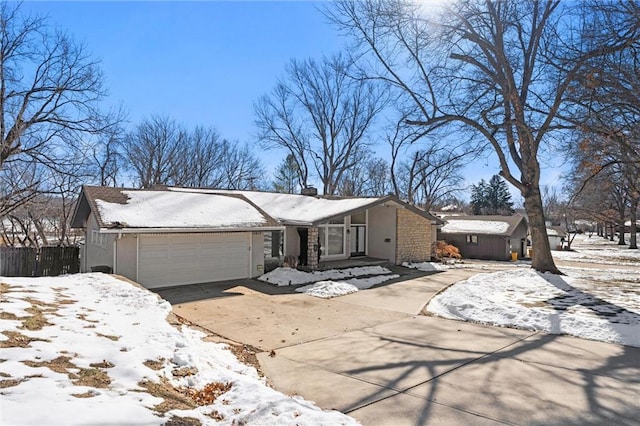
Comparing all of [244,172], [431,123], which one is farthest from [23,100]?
[244,172]

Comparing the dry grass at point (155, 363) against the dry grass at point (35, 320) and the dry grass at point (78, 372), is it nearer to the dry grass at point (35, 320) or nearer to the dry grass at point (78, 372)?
the dry grass at point (78, 372)

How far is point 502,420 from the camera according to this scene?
4.32m

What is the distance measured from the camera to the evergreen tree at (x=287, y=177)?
40156mm

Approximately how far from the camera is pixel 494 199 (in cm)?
6694

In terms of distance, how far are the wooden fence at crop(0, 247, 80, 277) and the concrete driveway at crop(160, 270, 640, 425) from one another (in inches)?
351

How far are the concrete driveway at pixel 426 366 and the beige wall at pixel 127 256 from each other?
267cm

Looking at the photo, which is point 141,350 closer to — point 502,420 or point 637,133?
point 502,420

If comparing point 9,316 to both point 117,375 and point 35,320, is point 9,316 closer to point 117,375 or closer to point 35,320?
point 35,320

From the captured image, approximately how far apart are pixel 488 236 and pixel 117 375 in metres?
27.9

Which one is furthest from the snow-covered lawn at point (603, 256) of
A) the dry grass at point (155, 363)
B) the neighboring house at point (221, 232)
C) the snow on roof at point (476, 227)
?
the dry grass at point (155, 363)

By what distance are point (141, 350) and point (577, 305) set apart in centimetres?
1000

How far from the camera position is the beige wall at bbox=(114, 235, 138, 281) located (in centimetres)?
1204

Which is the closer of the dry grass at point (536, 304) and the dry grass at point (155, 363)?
the dry grass at point (155, 363)

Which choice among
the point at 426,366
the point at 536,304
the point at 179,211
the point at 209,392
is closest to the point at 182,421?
the point at 209,392
